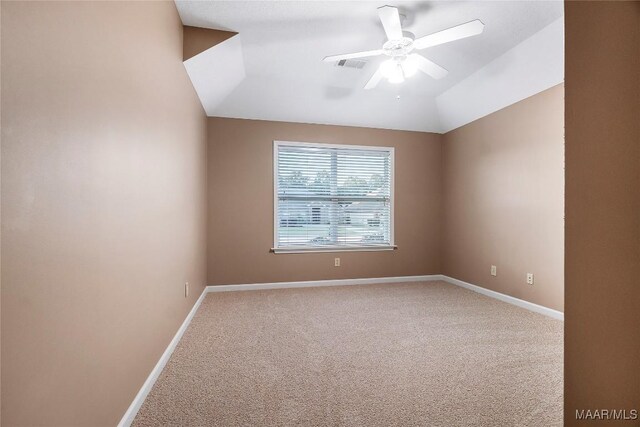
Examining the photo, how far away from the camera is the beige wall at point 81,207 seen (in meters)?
0.80

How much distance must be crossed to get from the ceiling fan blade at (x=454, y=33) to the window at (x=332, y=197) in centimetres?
227

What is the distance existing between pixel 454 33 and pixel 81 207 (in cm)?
239

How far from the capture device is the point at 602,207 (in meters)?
0.86

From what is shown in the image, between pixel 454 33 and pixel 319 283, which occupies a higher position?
pixel 454 33

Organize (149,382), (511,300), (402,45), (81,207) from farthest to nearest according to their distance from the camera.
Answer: (511,300) < (402,45) < (149,382) < (81,207)

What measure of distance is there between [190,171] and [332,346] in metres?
2.06

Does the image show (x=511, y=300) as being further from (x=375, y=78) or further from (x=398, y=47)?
(x=398, y=47)

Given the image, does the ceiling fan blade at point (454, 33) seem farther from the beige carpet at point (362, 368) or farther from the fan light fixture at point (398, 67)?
the beige carpet at point (362, 368)

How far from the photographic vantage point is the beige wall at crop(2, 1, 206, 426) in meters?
0.80

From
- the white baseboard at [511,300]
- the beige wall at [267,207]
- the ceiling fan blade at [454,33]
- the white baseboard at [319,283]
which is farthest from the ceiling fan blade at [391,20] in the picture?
the white baseboard at [319,283]

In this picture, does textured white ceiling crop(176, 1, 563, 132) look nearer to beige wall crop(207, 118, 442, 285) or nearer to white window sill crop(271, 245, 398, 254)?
beige wall crop(207, 118, 442, 285)

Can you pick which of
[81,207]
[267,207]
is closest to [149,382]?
[81,207]

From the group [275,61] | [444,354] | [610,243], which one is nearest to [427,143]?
[275,61]

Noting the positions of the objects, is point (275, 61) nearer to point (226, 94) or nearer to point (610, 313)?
point (226, 94)
